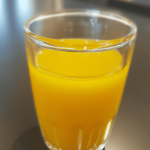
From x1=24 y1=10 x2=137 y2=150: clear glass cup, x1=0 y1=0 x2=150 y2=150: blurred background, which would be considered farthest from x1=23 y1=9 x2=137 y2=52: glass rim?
x1=0 y1=0 x2=150 y2=150: blurred background

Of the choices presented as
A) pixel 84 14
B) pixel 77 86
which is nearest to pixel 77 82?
pixel 77 86

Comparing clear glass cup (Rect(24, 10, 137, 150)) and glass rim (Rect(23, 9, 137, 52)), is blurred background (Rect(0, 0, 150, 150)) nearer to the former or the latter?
clear glass cup (Rect(24, 10, 137, 150))

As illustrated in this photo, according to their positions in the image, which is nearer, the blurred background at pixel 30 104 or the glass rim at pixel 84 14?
the glass rim at pixel 84 14

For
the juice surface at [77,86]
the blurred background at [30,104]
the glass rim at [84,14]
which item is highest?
the glass rim at [84,14]

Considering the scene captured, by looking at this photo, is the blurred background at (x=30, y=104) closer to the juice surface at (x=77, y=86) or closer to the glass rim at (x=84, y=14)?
the juice surface at (x=77, y=86)

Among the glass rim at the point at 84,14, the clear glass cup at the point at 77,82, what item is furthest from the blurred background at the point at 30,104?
the glass rim at the point at 84,14

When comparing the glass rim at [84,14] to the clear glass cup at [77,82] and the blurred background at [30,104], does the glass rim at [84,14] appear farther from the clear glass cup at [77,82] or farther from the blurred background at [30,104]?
the blurred background at [30,104]

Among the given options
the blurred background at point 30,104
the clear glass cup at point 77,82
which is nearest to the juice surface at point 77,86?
the clear glass cup at point 77,82

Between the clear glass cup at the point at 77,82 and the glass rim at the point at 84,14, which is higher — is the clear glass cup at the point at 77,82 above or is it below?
below
